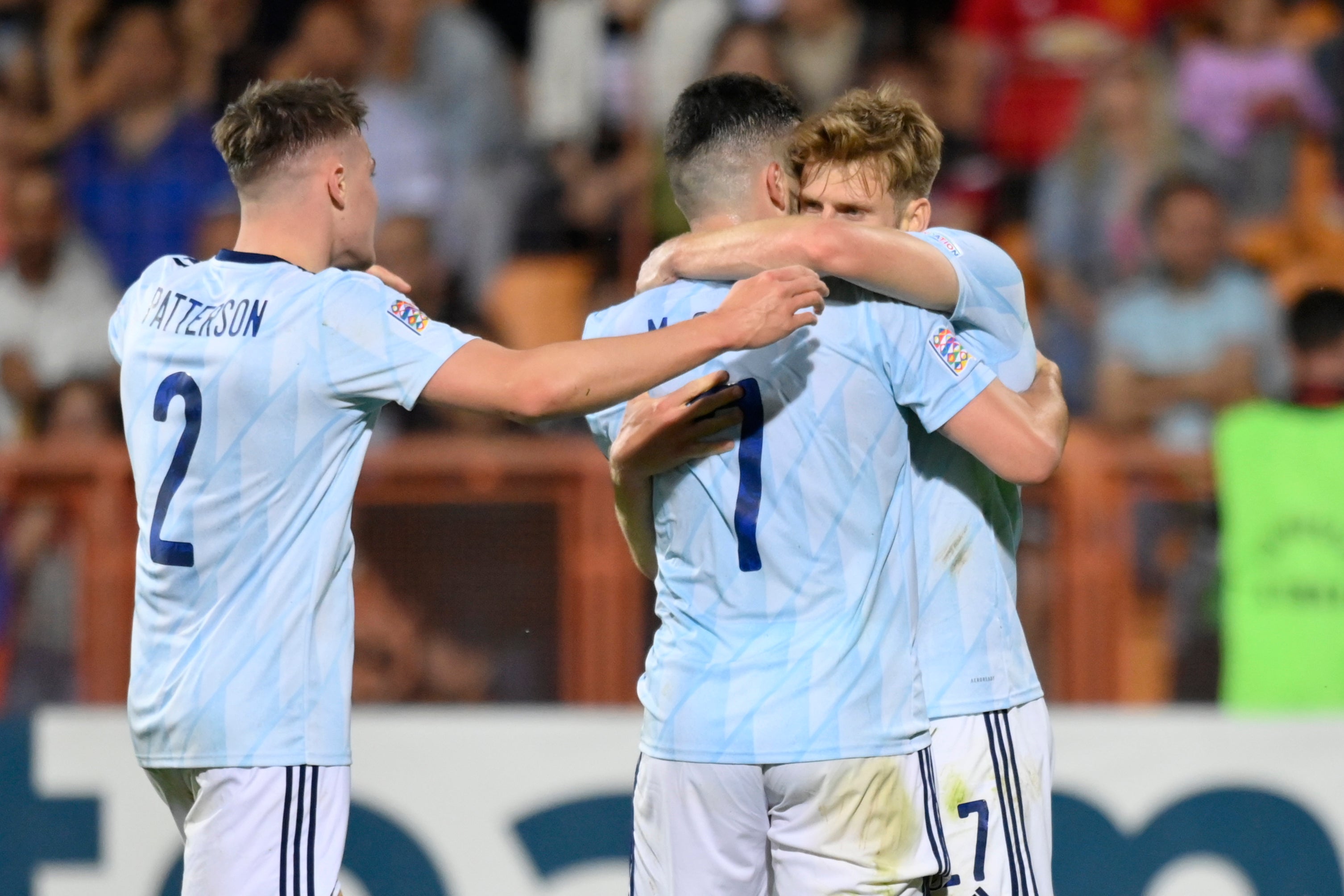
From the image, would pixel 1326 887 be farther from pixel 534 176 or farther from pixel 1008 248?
pixel 534 176

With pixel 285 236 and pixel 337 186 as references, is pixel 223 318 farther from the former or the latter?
pixel 337 186

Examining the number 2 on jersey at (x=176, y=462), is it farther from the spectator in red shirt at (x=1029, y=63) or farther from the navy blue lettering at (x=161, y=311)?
the spectator in red shirt at (x=1029, y=63)

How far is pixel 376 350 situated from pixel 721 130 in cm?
74

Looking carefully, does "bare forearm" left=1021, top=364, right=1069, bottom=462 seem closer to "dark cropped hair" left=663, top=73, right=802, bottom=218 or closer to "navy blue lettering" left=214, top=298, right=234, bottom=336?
"dark cropped hair" left=663, top=73, right=802, bottom=218

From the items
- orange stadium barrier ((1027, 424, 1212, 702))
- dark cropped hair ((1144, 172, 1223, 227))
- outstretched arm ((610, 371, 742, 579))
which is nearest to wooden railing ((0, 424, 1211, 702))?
orange stadium barrier ((1027, 424, 1212, 702))

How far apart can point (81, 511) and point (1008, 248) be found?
3.89 metres

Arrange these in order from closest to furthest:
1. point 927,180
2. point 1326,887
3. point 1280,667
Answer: point 927,180, point 1326,887, point 1280,667

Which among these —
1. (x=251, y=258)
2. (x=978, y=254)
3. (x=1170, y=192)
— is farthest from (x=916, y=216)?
(x=1170, y=192)

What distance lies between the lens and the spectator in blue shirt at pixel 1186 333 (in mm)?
5688

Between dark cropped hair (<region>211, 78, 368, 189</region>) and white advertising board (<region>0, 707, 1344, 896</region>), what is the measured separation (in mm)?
2454

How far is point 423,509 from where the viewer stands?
5336 millimetres

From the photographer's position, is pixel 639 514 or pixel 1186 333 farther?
pixel 1186 333

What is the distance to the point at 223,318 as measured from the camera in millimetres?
2592

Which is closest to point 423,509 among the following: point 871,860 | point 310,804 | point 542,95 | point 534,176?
point 534,176
